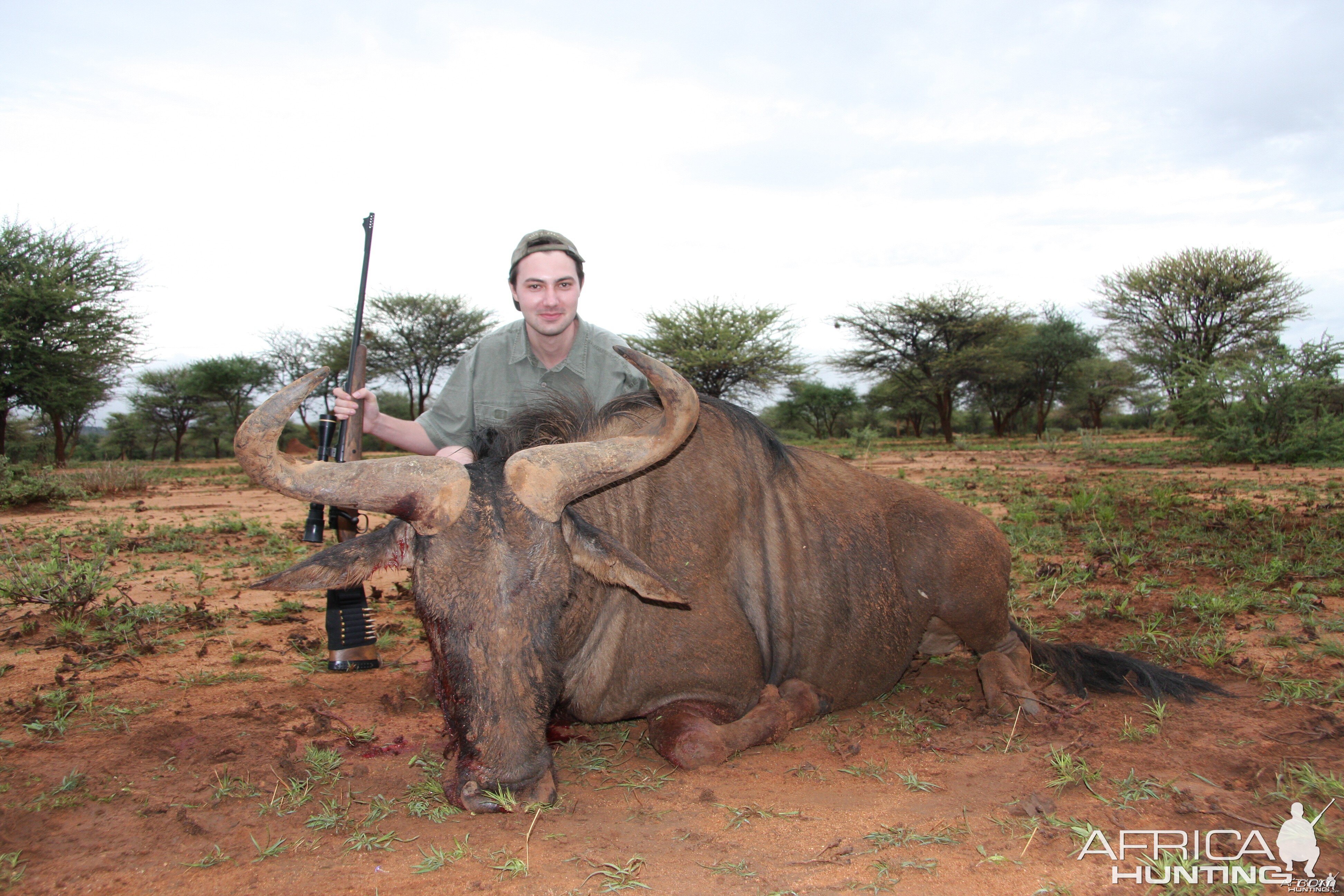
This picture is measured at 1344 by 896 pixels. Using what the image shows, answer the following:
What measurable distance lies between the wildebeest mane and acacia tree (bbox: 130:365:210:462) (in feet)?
109

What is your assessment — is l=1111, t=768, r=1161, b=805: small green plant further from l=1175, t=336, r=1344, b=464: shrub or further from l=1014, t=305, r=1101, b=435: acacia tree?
l=1014, t=305, r=1101, b=435: acacia tree

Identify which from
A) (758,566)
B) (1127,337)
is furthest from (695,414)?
(1127,337)

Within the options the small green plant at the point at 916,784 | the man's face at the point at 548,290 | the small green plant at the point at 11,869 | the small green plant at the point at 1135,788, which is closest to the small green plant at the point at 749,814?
the small green plant at the point at 916,784

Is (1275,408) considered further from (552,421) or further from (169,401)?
(169,401)

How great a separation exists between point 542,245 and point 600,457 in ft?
6.15

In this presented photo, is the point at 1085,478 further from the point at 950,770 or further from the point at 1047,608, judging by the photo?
the point at 950,770

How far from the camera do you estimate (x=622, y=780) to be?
2936mm

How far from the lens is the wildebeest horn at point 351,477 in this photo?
244cm

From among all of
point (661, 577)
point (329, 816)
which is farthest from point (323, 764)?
point (661, 577)

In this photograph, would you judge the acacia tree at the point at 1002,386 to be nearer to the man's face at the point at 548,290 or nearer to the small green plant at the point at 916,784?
the man's face at the point at 548,290

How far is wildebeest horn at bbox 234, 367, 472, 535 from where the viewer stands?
244cm

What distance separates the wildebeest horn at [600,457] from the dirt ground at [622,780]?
3.35ft

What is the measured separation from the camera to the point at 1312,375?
14078 mm
